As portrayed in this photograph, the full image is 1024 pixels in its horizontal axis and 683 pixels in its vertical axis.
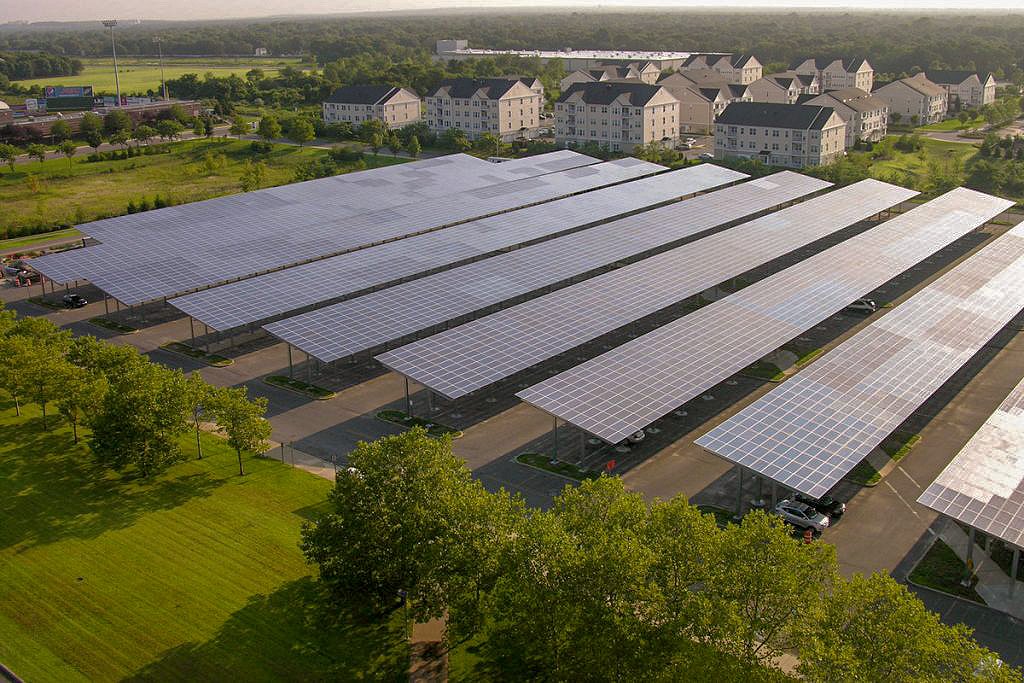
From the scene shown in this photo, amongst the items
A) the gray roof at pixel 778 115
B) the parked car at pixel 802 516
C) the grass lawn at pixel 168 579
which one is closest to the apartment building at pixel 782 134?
the gray roof at pixel 778 115

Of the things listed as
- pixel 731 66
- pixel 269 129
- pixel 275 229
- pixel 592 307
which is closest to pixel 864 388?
pixel 592 307

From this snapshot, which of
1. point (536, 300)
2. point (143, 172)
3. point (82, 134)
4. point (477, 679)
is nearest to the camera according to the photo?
point (477, 679)

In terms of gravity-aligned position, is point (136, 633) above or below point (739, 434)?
below

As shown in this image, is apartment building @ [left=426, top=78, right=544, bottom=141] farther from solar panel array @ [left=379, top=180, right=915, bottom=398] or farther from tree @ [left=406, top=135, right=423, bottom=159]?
solar panel array @ [left=379, top=180, right=915, bottom=398]

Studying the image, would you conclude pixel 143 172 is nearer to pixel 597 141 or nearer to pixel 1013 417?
pixel 597 141

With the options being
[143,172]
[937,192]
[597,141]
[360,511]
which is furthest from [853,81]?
[360,511]

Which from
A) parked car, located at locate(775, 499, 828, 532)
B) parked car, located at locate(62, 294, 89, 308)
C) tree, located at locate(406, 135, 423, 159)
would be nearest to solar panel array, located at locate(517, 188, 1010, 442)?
parked car, located at locate(775, 499, 828, 532)
